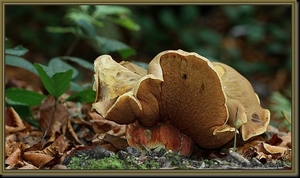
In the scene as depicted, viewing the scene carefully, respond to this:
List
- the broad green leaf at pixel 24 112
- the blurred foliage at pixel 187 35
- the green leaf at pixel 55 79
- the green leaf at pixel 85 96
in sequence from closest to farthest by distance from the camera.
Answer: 1. the green leaf at pixel 55 79
2. the green leaf at pixel 85 96
3. the broad green leaf at pixel 24 112
4. the blurred foliage at pixel 187 35

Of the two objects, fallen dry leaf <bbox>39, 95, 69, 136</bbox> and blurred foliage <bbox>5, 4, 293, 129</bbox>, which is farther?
blurred foliage <bbox>5, 4, 293, 129</bbox>

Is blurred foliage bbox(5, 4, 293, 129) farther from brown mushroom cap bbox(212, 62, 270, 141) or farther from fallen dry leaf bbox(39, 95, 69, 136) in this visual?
brown mushroom cap bbox(212, 62, 270, 141)

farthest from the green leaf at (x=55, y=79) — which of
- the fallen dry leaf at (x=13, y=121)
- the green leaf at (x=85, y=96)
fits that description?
the fallen dry leaf at (x=13, y=121)

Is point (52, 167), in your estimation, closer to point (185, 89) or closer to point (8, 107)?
point (185, 89)

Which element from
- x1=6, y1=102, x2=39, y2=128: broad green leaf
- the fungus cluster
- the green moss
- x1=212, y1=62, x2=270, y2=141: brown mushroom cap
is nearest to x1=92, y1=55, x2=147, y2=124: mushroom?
the fungus cluster

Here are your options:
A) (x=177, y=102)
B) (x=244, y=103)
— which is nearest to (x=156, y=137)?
(x=177, y=102)

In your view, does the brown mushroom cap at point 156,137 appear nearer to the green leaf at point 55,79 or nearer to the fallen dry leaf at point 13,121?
the green leaf at point 55,79

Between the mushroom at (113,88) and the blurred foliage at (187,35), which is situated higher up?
the blurred foliage at (187,35)
